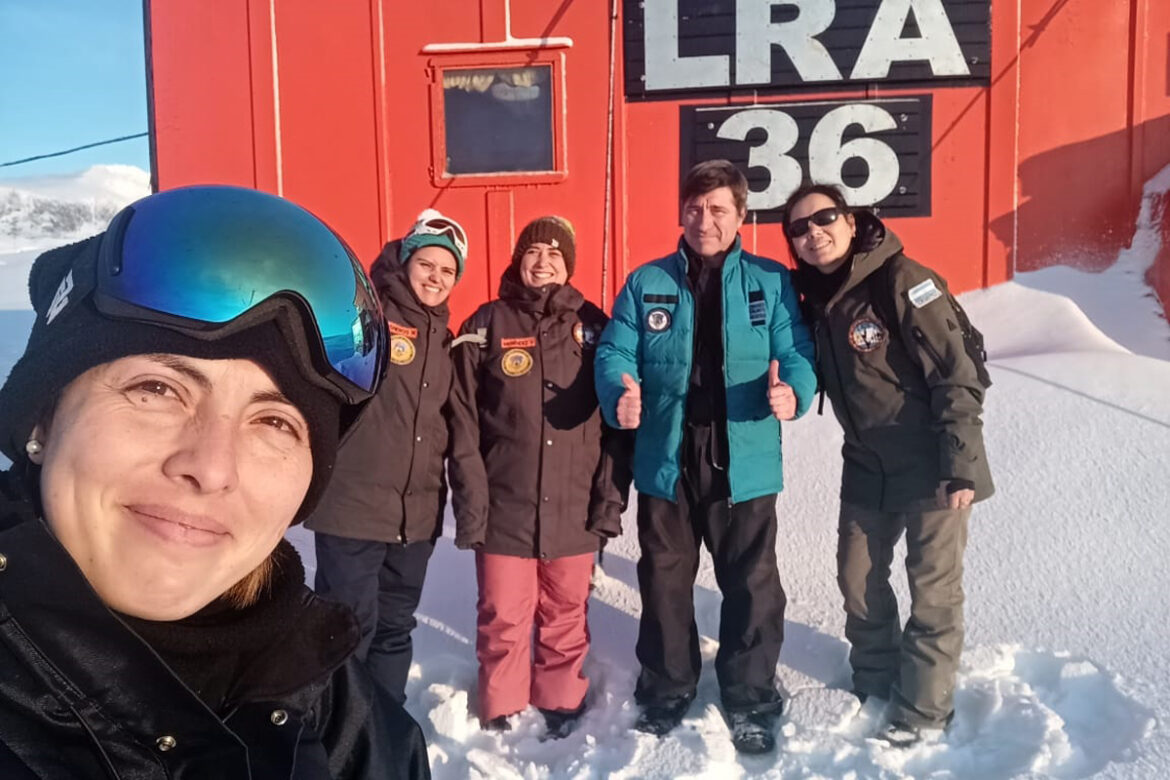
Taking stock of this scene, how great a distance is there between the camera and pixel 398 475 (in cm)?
259

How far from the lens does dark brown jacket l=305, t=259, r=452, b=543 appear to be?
2.55 metres

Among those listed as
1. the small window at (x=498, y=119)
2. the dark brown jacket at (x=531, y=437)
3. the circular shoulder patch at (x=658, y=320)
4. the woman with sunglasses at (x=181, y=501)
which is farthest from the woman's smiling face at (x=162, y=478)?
the small window at (x=498, y=119)

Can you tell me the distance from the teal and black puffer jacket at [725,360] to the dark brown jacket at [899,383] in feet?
0.50

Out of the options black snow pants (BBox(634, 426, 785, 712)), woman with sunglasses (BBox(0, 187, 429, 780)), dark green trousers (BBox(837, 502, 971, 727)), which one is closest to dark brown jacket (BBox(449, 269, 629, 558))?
black snow pants (BBox(634, 426, 785, 712))

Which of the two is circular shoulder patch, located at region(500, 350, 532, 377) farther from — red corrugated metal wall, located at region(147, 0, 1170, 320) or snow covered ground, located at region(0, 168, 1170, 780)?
red corrugated metal wall, located at region(147, 0, 1170, 320)

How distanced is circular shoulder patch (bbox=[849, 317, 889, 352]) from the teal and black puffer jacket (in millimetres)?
155

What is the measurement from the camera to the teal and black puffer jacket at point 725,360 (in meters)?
2.54

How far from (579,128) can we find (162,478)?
19.8 ft

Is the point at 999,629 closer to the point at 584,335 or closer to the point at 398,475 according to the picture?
the point at 584,335

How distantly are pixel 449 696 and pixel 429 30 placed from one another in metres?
5.55

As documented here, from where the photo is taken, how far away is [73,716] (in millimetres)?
757

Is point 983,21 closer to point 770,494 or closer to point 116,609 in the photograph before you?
point 770,494

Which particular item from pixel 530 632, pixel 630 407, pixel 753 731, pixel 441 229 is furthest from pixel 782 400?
pixel 441 229

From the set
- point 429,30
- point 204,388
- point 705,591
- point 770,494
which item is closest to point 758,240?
point 429,30
